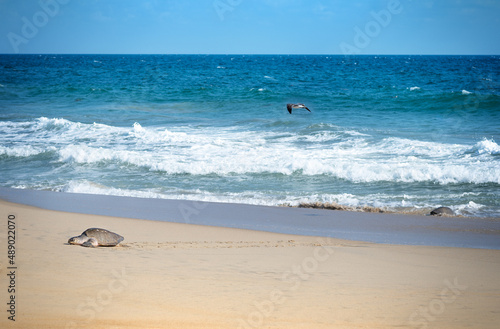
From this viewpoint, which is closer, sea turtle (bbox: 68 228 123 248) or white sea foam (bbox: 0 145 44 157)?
sea turtle (bbox: 68 228 123 248)

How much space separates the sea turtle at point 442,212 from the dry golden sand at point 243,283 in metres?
2.19

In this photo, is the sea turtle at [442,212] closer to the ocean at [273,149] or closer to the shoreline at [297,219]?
A: the shoreline at [297,219]

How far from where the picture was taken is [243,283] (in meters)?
5.38

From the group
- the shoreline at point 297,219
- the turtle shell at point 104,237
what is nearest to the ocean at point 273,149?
the shoreline at point 297,219

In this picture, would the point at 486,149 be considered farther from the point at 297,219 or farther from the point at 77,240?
the point at 77,240

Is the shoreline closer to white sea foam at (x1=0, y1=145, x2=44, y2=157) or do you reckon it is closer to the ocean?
the ocean

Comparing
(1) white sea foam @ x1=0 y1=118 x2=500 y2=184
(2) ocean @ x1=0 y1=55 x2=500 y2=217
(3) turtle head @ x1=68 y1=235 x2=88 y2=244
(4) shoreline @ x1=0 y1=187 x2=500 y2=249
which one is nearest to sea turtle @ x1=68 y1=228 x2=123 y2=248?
(3) turtle head @ x1=68 y1=235 x2=88 y2=244

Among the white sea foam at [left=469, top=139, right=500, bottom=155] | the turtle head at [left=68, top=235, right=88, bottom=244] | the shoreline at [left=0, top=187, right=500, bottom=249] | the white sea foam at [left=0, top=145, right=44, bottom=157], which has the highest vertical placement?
the white sea foam at [left=0, top=145, right=44, bottom=157]

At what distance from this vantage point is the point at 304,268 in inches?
236

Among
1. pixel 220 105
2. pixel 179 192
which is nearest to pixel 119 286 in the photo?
pixel 179 192
